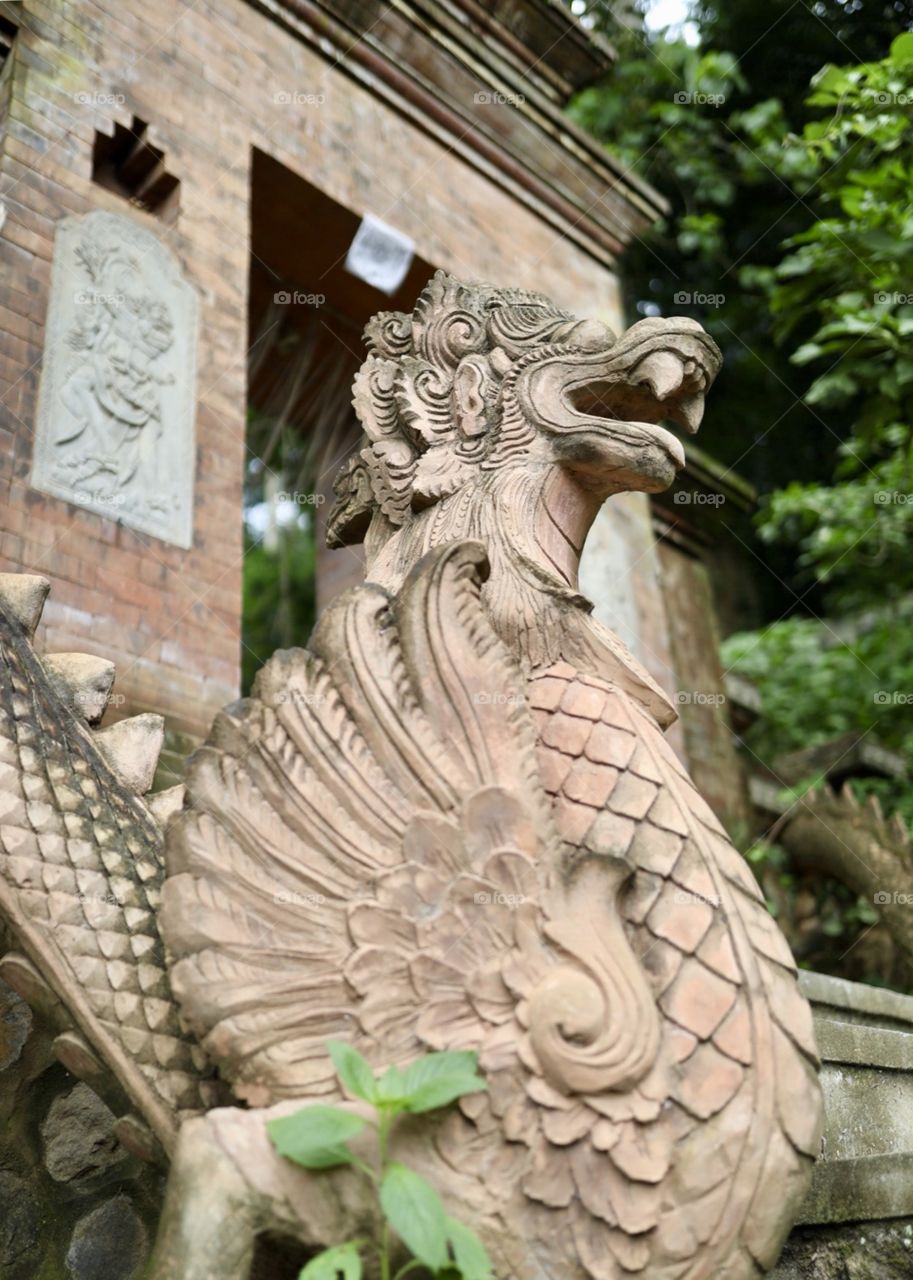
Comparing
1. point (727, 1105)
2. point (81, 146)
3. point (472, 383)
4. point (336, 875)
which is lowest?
point (727, 1105)

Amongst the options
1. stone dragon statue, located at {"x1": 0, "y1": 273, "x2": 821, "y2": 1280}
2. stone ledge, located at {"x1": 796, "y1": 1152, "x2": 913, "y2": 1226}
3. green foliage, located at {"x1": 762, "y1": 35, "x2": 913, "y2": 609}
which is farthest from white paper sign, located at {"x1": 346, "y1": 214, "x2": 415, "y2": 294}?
stone ledge, located at {"x1": 796, "y1": 1152, "x2": 913, "y2": 1226}

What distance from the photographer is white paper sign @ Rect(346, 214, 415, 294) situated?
646cm

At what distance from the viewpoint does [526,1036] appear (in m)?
1.82

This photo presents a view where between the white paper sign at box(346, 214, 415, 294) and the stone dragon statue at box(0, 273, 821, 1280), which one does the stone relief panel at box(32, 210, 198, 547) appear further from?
the stone dragon statue at box(0, 273, 821, 1280)

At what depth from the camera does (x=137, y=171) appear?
5320 mm

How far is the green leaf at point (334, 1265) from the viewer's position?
1.61m

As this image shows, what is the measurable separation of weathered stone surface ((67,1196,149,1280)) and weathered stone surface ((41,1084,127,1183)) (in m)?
→ 0.08

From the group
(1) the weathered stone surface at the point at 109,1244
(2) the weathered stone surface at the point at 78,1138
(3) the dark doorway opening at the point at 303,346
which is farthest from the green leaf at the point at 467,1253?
(3) the dark doorway opening at the point at 303,346

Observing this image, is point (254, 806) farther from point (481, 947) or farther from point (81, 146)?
point (81, 146)

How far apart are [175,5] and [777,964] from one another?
17.1 ft

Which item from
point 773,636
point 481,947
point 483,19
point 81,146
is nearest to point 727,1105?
point 481,947

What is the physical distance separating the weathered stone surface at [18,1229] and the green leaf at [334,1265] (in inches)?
37.3

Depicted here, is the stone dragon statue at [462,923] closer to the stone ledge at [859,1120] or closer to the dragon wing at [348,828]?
the dragon wing at [348,828]

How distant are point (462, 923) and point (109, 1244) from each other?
1.04 meters
